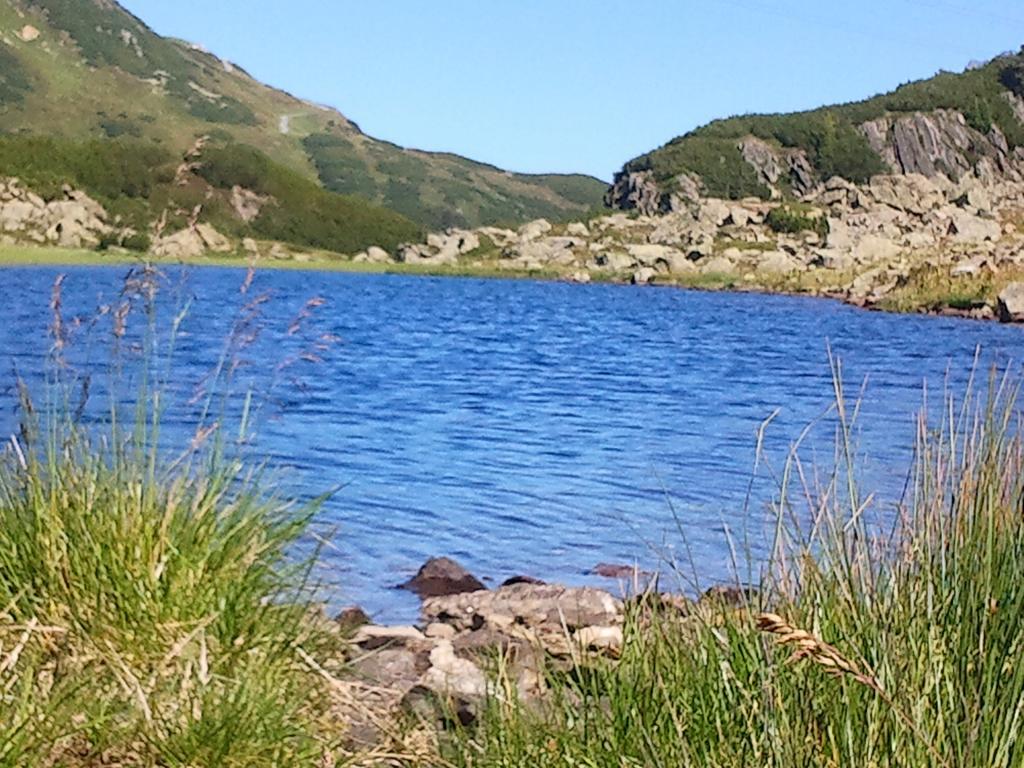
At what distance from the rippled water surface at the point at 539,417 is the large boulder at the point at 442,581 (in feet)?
0.72

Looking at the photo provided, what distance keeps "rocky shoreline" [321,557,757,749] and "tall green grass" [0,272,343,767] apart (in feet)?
1.11

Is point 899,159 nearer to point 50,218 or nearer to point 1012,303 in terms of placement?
point 50,218

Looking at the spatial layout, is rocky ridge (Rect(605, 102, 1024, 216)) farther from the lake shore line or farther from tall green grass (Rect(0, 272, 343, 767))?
tall green grass (Rect(0, 272, 343, 767))

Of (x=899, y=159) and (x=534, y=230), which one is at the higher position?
(x=899, y=159)

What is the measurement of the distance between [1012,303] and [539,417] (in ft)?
82.1

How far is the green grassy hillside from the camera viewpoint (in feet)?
379

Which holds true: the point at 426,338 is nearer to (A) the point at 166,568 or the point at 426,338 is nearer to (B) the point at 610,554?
(B) the point at 610,554

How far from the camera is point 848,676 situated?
2.47 meters

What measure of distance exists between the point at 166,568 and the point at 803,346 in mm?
28832

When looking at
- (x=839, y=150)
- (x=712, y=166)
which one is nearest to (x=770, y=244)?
(x=712, y=166)

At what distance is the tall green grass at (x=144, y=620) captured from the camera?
137 inches

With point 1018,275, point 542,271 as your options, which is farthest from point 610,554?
point 542,271

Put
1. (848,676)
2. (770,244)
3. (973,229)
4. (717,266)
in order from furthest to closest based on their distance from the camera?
(770,244) < (973,229) < (717,266) < (848,676)

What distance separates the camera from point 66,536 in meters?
4.12
